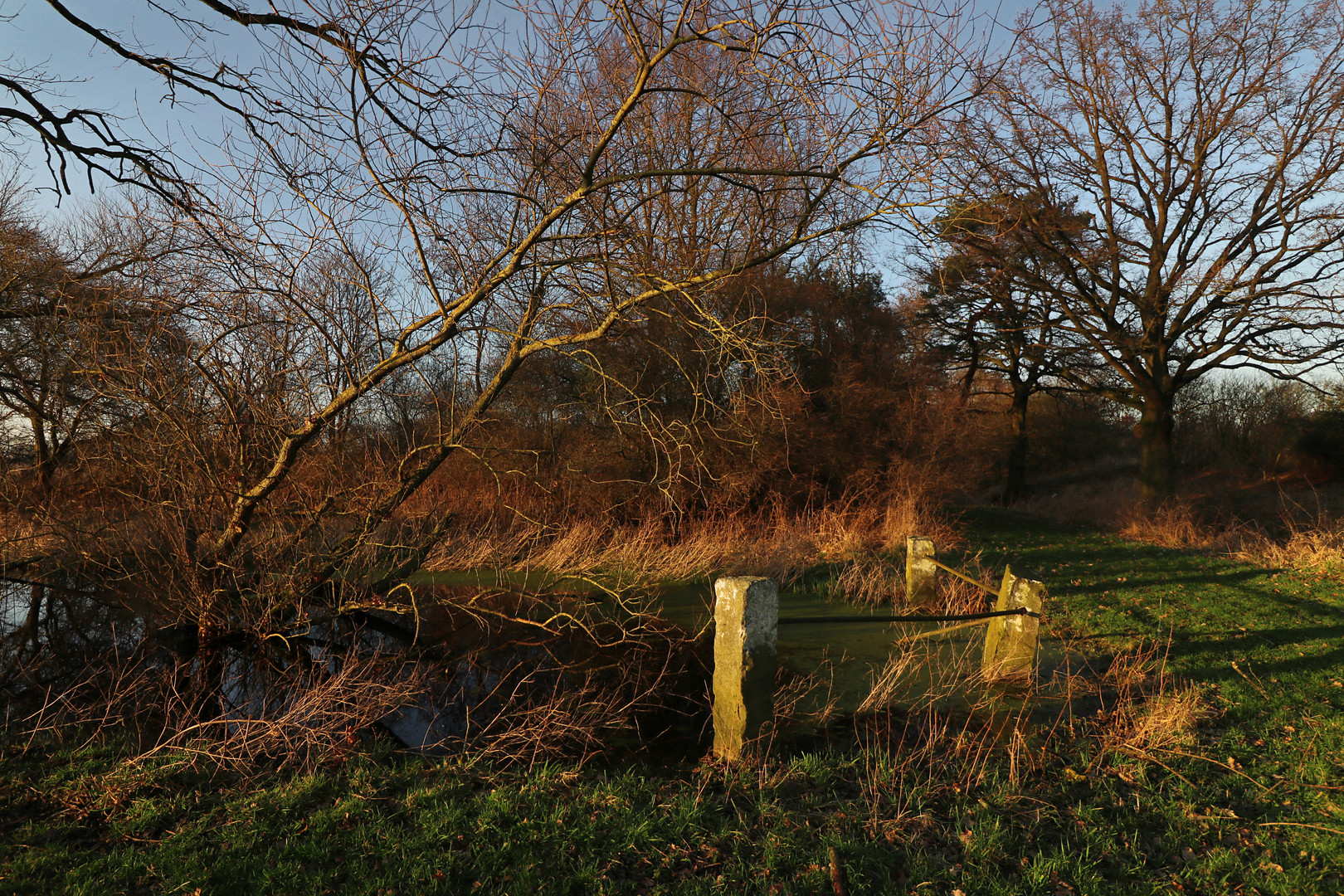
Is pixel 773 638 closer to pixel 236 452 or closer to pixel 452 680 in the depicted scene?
pixel 452 680

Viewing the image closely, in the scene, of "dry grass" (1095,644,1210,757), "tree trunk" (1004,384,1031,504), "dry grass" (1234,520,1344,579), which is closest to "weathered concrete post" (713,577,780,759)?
"dry grass" (1095,644,1210,757)

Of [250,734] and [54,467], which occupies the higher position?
[54,467]

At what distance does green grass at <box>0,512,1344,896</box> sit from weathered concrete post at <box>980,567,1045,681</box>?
2.80 ft

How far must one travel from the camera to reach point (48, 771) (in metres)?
4.33

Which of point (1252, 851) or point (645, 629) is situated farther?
point (645, 629)

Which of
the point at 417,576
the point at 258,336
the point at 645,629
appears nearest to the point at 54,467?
the point at 417,576

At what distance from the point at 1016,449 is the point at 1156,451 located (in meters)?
5.84

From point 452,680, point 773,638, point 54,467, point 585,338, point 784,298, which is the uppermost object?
point 784,298

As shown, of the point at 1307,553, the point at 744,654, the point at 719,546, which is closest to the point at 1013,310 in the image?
the point at 1307,553

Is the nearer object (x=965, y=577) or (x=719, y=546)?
(x=965, y=577)

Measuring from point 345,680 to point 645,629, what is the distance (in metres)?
3.28

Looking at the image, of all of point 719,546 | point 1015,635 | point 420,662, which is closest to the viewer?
point 1015,635

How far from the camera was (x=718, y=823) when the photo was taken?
3703mm

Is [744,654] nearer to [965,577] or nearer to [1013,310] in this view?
[965,577]
